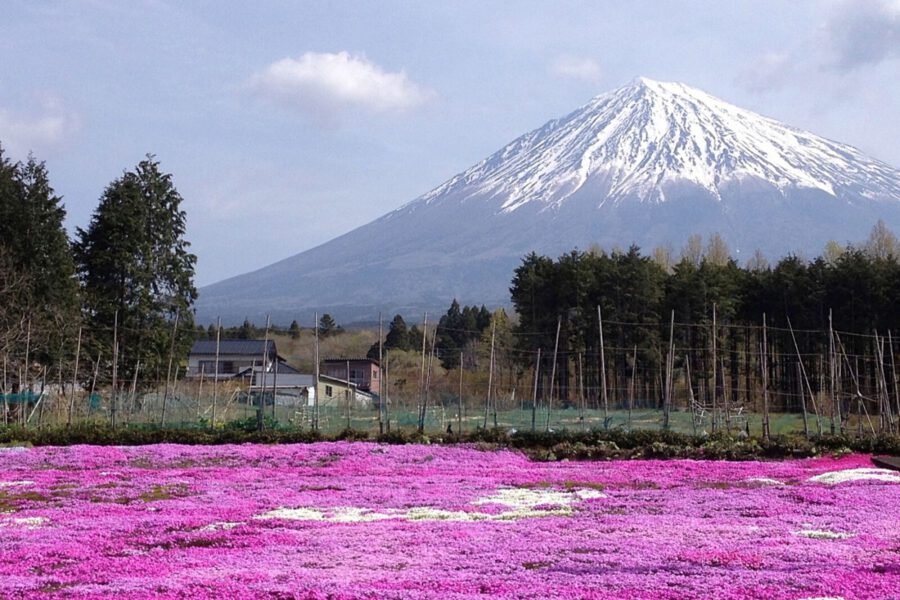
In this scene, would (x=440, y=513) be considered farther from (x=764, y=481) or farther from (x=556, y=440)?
(x=556, y=440)

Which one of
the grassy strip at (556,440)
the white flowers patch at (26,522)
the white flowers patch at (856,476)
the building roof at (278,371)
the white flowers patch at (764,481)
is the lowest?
the white flowers patch at (26,522)

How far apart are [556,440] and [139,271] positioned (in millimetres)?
26022

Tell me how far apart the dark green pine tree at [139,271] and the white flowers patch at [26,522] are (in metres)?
30.9

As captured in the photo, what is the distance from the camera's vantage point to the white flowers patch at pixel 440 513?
15.6 meters

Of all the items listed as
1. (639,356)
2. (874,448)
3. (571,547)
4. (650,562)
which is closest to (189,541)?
(571,547)

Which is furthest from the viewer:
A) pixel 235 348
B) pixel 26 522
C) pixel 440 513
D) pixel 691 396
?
pixel 235 348

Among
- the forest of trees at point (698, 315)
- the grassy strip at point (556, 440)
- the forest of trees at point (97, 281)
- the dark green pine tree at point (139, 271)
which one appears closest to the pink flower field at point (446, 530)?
the grassy strip at point (556, 440)

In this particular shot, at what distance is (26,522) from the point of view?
49.5 feet

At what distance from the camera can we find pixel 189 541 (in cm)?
1314

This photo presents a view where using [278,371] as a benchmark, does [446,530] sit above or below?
below

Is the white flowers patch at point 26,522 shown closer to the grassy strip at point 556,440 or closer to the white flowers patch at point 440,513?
the white flowers patch at point 440,513

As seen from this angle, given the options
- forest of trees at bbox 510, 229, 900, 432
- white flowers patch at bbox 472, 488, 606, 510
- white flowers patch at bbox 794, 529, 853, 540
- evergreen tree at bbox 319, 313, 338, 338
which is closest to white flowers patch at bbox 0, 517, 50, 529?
white flowers patch at bbox 472, 488, 606, 510

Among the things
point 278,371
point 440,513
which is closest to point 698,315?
point 278,371

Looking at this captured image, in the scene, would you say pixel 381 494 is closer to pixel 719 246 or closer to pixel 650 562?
pixel 650 562
